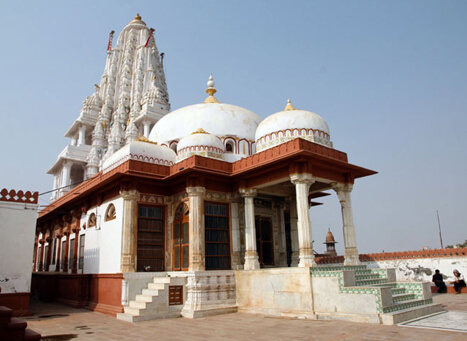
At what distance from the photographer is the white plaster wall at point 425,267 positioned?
15.0m

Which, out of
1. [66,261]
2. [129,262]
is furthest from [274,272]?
[66,261]

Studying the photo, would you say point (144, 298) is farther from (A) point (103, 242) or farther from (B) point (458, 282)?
(B) point (458, 282)

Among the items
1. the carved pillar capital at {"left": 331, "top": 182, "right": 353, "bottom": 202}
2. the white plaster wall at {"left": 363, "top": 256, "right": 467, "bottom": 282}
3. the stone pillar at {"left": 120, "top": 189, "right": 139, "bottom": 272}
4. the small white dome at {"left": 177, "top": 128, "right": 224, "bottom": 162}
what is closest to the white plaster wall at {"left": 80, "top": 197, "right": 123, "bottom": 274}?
the stone pillar at {"left": 120, "top": 189, "right": 139, "bottom": 272}

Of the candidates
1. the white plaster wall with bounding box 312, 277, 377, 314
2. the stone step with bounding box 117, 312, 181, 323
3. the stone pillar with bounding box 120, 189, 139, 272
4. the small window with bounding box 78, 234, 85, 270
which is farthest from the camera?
the small window with bounding box 78, 234, 85, 270

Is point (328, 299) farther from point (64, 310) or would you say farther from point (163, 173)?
point (64, 310)

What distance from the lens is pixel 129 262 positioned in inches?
492

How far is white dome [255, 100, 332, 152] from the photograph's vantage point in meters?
13.4

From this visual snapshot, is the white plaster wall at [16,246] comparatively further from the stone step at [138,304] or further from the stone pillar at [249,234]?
the stone pillar at [249,234]

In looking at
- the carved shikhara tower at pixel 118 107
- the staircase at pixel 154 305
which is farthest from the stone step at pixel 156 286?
the carved shikhara tower at pixel 118 107

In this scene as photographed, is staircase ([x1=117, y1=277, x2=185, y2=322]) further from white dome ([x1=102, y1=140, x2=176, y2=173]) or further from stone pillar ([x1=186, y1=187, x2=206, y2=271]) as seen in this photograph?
white dome ([x1=102, y1=140, x2=176, y2=173])

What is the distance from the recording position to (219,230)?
13391 mm

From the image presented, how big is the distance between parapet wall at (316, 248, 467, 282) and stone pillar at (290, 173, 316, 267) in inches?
294

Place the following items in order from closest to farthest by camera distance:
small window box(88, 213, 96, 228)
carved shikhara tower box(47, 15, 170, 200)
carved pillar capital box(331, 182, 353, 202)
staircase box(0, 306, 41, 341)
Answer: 1. staircase box(0, 306, 41, 341)
2. carved pillar capital box(331, 182, 353, 202)
3. small window box(88, 213, 96, 228)
4. carved shikhara tower box(47, 15, 170, 200)

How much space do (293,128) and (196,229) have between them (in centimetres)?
488
